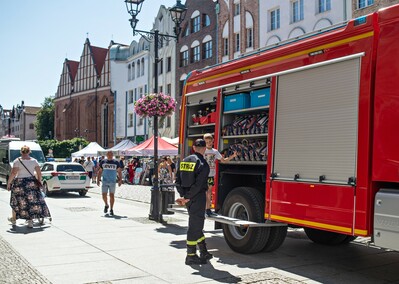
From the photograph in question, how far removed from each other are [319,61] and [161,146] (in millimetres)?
19769

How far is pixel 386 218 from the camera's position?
496 centimetres

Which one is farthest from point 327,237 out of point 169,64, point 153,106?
point 169,64

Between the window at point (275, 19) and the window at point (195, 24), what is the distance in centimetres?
1044

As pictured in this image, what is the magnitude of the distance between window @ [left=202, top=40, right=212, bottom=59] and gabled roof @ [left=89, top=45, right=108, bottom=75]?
3027cm

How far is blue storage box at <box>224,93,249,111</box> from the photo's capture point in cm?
768

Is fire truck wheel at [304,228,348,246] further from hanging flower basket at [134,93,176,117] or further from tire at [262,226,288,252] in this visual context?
hanging flower basket at [134,93,176,117]

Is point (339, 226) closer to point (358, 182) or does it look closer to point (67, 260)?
point (358, 182)

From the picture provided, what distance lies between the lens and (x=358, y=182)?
5309 millimetres

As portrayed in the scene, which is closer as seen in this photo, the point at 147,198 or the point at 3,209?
the point at 3,209

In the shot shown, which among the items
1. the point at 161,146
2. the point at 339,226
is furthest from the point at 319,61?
the point at 161,146

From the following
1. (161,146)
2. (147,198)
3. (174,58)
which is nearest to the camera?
(147,198)

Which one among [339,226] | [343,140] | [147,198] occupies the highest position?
[343,140]

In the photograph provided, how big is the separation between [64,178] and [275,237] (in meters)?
13.2

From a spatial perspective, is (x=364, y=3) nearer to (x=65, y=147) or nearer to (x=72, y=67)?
(x=65, y=147)
